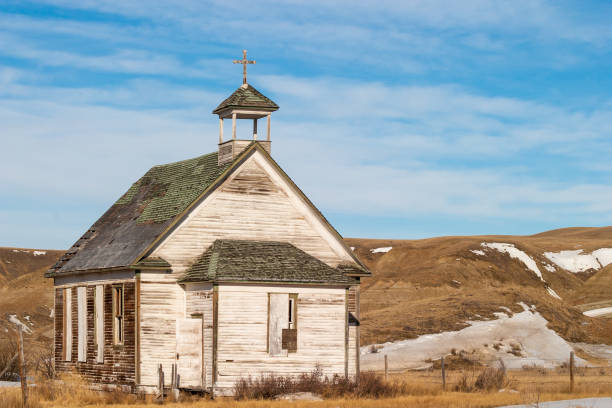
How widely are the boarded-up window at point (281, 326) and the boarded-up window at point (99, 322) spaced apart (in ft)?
21.1

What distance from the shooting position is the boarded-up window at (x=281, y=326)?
30344mm

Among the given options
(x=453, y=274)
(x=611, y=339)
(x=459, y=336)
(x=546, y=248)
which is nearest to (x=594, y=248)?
(x=546, y=248)

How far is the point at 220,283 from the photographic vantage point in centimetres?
2989

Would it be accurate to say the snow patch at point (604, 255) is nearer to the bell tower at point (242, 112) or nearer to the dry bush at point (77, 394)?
the bell tower at point (242, 112)

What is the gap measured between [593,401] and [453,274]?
58.8 meters

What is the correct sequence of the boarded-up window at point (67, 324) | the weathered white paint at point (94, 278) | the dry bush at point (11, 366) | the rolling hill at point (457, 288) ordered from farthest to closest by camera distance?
the rolling hill at point (457, 288) < the dry bush at point (11, 366) < the boarded-up window at point (67, 324) < the weathered white paint at point (94, 278)

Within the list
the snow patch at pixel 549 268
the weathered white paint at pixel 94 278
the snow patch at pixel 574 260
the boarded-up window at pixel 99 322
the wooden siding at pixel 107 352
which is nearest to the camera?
the wooden siding at pixel 107 352

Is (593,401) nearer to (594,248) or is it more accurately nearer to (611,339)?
(611,339)

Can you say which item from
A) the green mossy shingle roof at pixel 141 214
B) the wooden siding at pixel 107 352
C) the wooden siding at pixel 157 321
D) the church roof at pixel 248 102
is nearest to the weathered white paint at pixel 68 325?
the wooden siding at pixel 107 352

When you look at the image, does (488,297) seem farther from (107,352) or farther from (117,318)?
(117,318)

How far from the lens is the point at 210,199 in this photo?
33.0m

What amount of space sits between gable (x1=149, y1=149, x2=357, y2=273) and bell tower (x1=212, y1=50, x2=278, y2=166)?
24.4 inches

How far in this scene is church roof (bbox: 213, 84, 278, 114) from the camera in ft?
113

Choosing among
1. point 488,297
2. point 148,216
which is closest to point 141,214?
point 148,216
